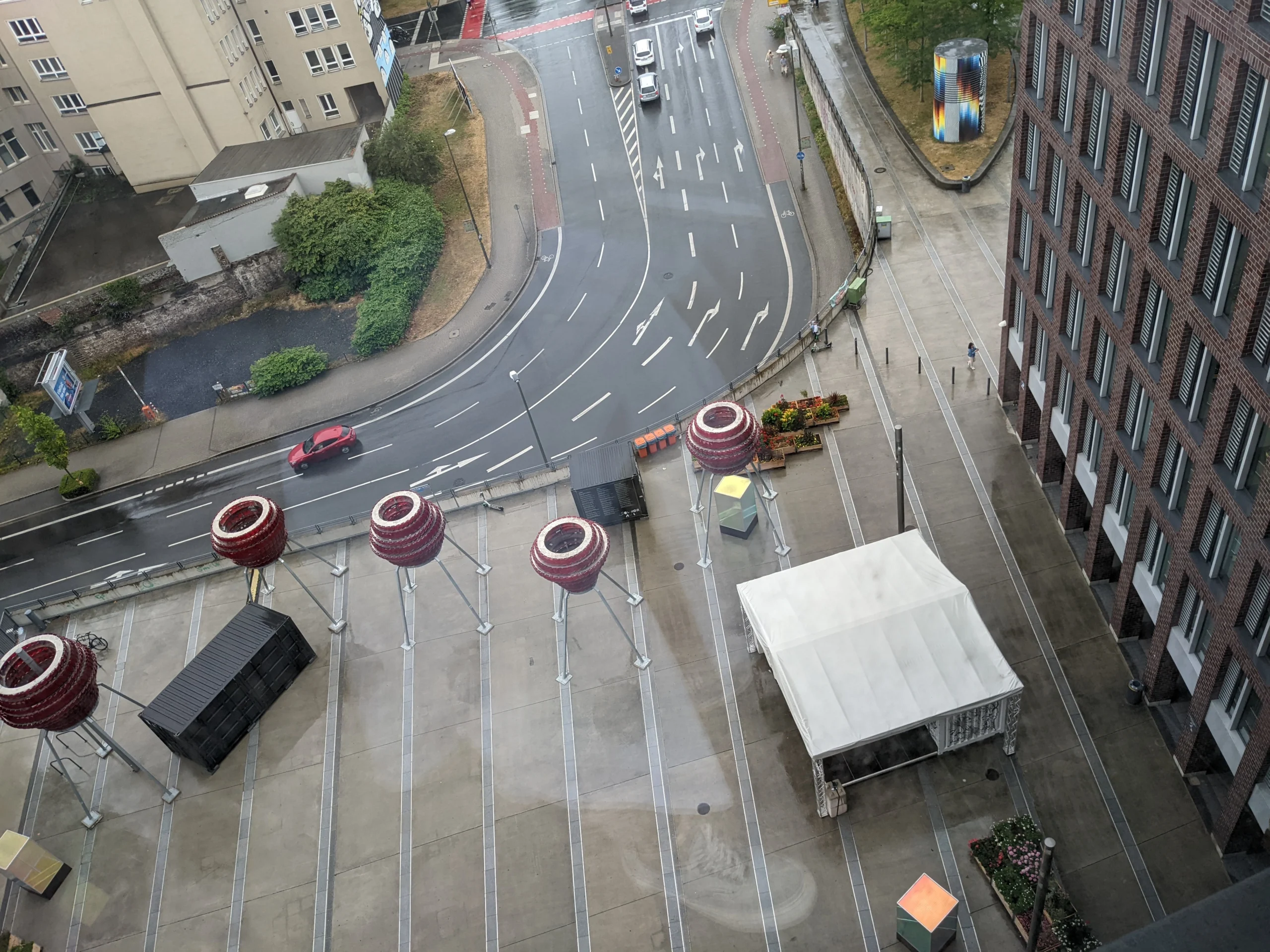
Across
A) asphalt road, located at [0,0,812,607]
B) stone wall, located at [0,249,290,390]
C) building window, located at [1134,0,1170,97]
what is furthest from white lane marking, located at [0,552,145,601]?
building window, located at [1134,0,1170,97]

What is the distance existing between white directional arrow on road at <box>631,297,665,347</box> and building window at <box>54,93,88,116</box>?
52.1 m

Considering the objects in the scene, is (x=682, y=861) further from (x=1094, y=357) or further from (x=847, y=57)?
(x=847, y=57)

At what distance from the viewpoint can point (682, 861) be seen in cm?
3484

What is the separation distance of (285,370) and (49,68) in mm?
37974

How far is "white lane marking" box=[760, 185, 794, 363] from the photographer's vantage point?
2488 inches

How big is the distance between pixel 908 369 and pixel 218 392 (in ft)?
144

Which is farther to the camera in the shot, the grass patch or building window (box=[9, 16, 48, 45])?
building window (box=[9, 16, 48, 45])

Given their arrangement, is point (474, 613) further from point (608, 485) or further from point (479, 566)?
point (608, 485)

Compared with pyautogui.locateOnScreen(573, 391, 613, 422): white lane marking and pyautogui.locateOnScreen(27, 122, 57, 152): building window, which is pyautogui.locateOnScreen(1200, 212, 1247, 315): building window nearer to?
pyautogui.locateOnScreen(573, 391, 613, 422): white lane marking

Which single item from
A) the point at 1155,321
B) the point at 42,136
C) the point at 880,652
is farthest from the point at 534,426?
the point at 42,136

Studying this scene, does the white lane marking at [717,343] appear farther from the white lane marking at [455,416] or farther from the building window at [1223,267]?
the building window at [1223,267]

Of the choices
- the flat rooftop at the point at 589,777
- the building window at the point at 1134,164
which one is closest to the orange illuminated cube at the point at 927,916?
the flat rooftop at the point at 589,777

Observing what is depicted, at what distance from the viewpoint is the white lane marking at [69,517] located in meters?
61.7

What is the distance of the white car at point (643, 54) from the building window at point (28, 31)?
48.4 metres
